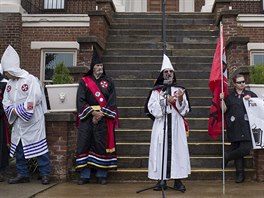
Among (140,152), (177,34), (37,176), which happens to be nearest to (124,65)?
(177,34)

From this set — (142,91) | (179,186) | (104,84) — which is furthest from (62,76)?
(179,186)

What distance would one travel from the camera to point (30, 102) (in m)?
6.21

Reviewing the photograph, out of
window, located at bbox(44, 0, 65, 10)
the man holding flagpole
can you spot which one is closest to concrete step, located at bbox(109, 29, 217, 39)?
window, located at bbox(44, 0, 65, 10)

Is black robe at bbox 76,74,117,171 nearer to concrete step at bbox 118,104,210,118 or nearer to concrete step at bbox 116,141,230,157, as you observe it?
concrete step at bbox 116,141,230,157

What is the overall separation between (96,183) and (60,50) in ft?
22.9

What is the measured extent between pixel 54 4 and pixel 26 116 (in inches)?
349

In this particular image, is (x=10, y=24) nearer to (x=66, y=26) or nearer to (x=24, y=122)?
(x=66, y=26)

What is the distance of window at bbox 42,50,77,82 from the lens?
12617mm

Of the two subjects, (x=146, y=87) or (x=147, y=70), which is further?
(x=147, y=70)

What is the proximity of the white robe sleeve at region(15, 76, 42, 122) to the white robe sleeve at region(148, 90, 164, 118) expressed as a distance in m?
1.75

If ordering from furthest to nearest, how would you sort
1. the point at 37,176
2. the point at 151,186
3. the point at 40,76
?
the point at 40,76
the point at 37,176
the point at 151,186

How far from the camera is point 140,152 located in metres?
7.07

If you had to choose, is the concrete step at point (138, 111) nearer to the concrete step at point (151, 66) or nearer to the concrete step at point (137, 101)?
the concrete step at point (137, 101)

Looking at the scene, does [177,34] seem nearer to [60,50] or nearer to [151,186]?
[60,50]
